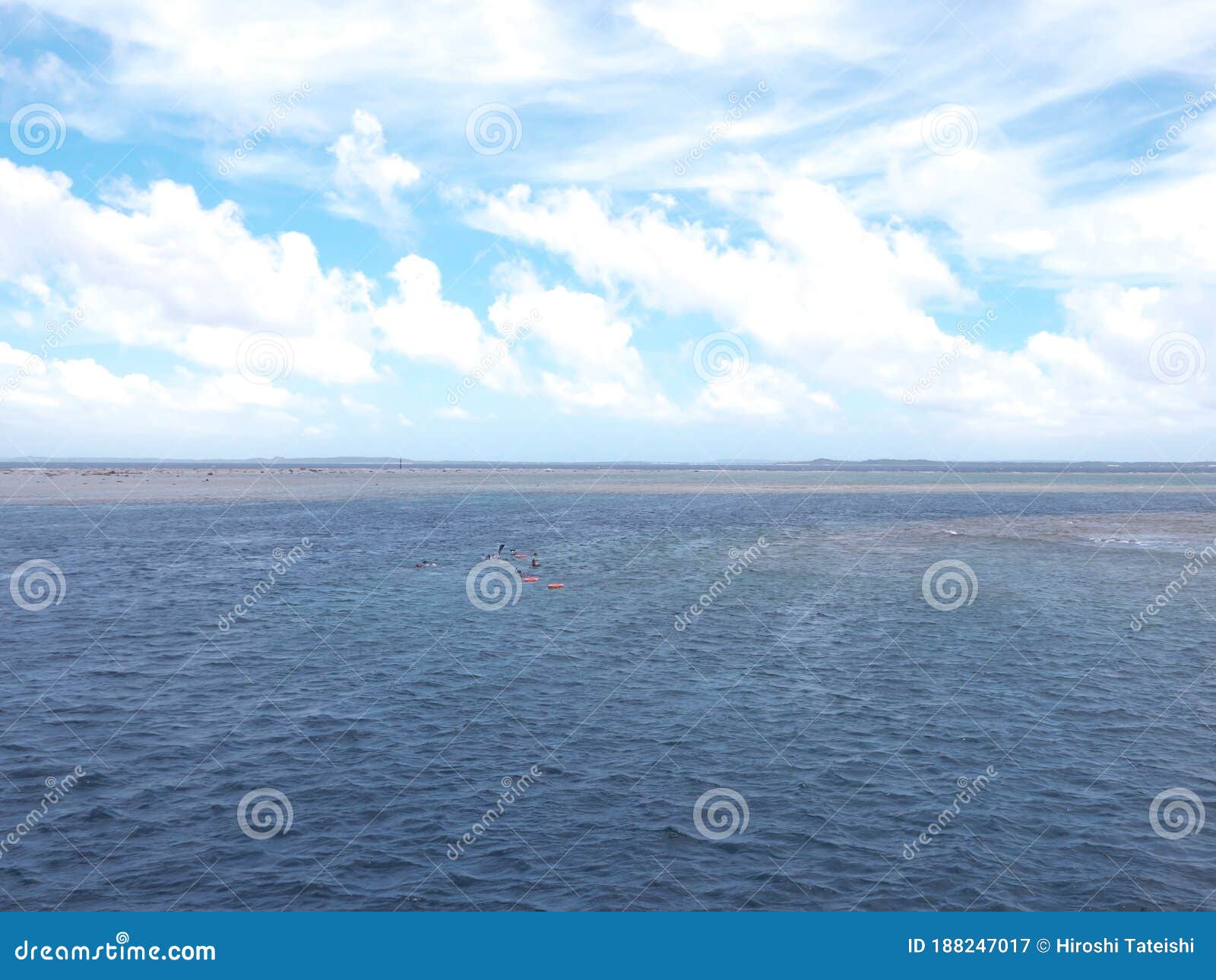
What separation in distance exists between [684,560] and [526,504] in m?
88.9

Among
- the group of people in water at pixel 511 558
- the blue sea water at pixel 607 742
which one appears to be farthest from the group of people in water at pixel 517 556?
the blue sea water at pixel 607 742

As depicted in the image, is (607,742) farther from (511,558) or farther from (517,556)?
(517,556)

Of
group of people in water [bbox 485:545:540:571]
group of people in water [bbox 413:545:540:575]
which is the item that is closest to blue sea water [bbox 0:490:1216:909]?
group of people in water [bbox 413:545:540:575]

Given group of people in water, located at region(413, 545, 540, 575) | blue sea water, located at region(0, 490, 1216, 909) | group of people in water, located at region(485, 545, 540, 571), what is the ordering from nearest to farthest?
1. blue sea water, located at region(0, 490, 1216, 909)
2. group of people in water, located at region(413, 545, 540, 575)
3. group of people in water, located at region(485, 545, 540, 571)

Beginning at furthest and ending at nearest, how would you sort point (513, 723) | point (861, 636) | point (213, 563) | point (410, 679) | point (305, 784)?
point (213, 563), point (861, 636), point (410, 679), point (513, 723), point (305, 784)

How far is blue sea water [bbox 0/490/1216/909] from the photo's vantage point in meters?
20.3

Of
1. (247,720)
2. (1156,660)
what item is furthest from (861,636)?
(247,720)

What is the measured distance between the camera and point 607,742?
2920cm

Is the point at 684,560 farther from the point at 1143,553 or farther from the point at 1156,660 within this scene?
the point at 1143,553

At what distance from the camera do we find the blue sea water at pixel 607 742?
2033cm

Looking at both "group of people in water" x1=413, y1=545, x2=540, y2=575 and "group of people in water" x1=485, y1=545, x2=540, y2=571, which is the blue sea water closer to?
"group of people in water" x1=413, y1=545, x2=540, y2=575

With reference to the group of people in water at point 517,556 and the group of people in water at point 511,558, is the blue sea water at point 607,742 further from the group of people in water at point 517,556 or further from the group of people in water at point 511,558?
the group of people in water at point 517,556

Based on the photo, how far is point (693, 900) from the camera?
63.7 feet

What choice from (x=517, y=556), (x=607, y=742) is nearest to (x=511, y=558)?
(x=517, y=556)
